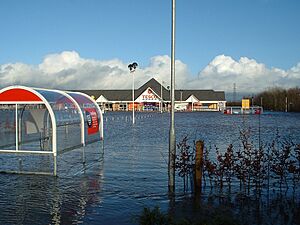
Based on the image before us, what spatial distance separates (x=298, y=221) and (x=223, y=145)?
12402 millimetres

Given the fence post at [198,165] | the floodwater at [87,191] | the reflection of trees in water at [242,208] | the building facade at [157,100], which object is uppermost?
the building facade at [157,100]

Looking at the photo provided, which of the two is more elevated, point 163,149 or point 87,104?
point 87,104

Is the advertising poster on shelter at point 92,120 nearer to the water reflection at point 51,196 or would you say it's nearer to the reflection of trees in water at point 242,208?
the water reflection at point 51,196

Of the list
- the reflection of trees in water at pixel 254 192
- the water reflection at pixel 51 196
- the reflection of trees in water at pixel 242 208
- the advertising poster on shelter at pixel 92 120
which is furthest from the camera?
the advertising poster on shelter at pixel 92 120

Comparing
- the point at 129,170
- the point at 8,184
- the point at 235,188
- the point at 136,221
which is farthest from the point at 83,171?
the point at 136,221

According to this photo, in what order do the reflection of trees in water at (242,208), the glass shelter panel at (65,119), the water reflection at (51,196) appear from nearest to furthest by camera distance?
the reflection of trees in water at (242,208) < the water reflection at (51,196) < the glass shelter panel at (65,119)

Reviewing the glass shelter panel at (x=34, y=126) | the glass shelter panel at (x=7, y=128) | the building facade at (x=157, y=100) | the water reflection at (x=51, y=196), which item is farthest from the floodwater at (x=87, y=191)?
the building facade at (x=157, y=100)

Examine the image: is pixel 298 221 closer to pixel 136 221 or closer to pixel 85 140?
pixel 136 221

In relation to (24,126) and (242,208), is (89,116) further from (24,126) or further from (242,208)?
(242,208)

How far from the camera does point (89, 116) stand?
1509 cm

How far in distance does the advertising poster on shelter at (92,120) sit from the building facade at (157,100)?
84.3 m

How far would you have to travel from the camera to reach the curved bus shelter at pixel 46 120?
12109 mm

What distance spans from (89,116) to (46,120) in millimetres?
1890

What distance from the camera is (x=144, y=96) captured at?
10212 centimetres
